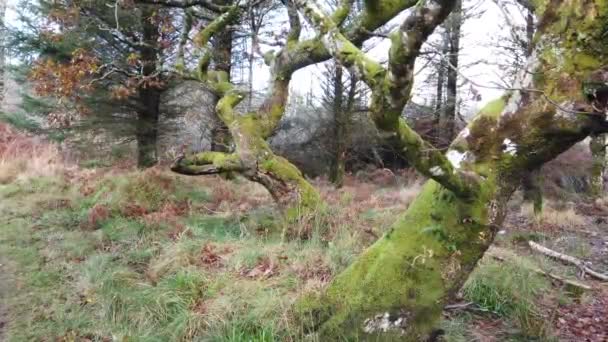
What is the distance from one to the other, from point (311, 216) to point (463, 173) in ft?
9.61

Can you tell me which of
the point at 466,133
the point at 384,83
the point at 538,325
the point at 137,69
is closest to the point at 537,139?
the point at 466,133

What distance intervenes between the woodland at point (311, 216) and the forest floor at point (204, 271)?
23mm

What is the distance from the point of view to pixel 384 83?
8.11ft

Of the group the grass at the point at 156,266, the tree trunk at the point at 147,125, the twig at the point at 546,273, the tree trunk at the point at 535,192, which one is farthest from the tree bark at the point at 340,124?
the twig at the point at 546,273

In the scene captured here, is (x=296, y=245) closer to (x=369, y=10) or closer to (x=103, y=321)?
(x=103, y=321)

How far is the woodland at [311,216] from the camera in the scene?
9.57ft

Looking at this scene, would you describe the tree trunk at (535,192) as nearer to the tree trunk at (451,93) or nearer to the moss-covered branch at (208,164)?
the tree trunk at (451,93)

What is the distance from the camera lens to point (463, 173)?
301cm

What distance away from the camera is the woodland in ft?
9.57

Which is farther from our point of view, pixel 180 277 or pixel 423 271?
pixel 180 277

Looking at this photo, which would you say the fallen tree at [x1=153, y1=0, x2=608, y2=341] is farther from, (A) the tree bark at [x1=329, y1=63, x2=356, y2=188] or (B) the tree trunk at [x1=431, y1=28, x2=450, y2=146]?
(A) the tree bark at [x1=329, y1=63, x2=356, y2=188]

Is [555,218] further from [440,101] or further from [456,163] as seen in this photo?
[456,163]

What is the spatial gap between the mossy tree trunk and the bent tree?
2472mm

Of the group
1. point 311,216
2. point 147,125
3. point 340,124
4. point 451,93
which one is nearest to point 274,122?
point 311,216
